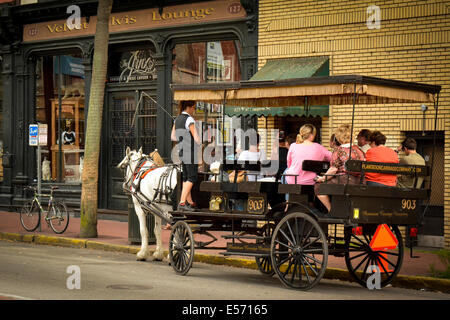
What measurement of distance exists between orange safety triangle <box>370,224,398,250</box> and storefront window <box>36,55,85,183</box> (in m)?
14.0

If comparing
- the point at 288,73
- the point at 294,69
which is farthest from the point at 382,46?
the point at 288,73

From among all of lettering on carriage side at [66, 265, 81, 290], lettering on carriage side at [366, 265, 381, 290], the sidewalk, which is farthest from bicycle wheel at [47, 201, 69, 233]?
lettering on carriage side at [366, 265, 381, 290]

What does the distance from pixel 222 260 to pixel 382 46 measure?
6.08 meters

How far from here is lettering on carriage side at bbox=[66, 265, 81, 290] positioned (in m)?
9.31

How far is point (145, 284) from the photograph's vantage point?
9.76 metres

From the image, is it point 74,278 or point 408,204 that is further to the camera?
point 74,278

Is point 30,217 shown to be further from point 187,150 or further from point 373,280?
point 373,280

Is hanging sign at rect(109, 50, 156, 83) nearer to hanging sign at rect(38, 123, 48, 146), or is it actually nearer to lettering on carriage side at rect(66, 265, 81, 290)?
hanging sign at rect(38, 123, 48, 146)

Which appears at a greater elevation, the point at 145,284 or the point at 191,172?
the point at 191,172
